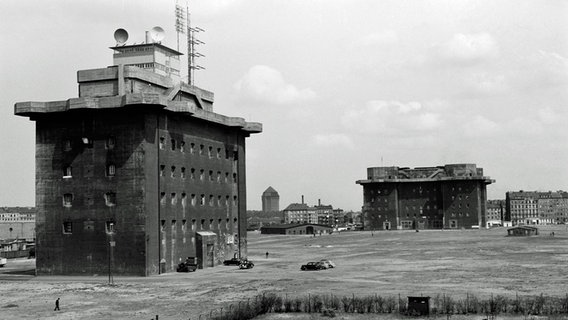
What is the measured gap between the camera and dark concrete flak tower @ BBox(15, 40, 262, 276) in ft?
232

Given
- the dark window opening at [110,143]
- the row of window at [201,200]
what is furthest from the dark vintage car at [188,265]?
the dark window opening at [110,143]

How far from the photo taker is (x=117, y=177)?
71.6 meters

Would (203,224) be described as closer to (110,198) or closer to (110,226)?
(110,226)

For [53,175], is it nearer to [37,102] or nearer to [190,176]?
[37,102]

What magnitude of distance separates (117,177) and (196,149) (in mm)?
13431

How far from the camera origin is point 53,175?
245ft

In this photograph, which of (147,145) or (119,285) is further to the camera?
(147,145)

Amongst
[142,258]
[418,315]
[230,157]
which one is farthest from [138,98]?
[418,315]

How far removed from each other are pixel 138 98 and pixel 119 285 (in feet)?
66.7

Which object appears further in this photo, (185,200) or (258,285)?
(185,200)

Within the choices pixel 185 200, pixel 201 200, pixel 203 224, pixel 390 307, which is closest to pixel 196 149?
pixel 201 200

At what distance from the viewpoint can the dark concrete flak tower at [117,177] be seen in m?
70.7

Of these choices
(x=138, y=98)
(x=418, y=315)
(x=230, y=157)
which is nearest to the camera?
(x=418, y=315)

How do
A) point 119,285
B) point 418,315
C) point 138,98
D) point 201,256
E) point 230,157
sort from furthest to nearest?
1. point 230,157
2. point 201,256
3. point 138,98
4. point 119,285
5. point 418,315
